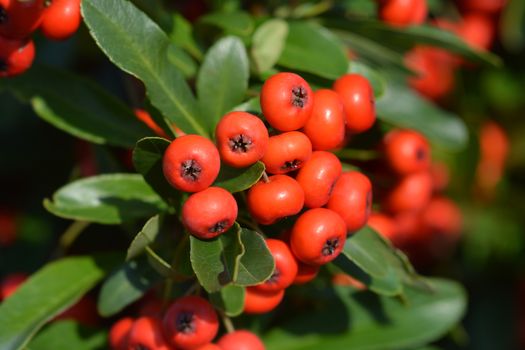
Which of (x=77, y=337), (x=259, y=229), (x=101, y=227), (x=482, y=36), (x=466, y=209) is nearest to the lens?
(x=259, y=229)

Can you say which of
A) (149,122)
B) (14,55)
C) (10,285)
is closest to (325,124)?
(149,122)

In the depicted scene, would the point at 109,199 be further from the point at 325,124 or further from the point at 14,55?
the point at 325,124

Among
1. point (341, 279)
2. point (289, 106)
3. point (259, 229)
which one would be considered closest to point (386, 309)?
point (341, 279)

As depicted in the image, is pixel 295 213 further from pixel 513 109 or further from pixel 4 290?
pixel 513 109

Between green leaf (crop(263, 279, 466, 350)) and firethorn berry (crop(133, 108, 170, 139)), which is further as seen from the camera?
green leaf (crop(263, 279, 466, 350))

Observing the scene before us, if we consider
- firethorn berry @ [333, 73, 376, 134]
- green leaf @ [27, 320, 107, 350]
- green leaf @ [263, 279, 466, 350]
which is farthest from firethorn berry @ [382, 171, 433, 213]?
green leaf @ [27, 320, 107, 350]

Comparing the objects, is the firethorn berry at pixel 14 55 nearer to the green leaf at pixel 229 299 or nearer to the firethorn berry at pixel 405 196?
the green leaf at pixel 229 299

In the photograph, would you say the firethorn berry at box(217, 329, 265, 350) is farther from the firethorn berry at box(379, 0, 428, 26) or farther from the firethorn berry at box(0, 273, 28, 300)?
the firethorn berry at box(379, 0, 428, 26)
